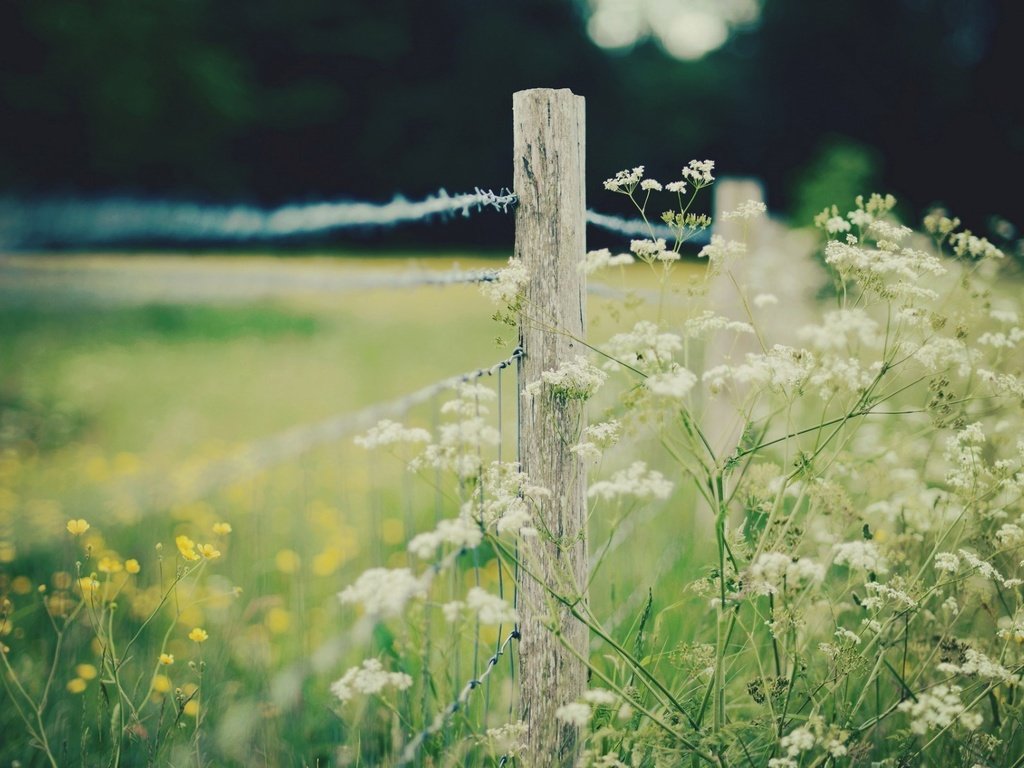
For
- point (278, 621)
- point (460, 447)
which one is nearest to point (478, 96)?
point (278, 621)

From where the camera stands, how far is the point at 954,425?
6.24ft

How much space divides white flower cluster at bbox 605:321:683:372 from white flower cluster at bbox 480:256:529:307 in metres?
0.24

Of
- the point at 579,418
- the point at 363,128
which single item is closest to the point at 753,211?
the point at 579,418

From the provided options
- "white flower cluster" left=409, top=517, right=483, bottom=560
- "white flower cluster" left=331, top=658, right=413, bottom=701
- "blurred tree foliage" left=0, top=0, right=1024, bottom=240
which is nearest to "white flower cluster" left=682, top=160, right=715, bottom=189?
"white flower cluster" left=409, top=517, right=483, bottom=560

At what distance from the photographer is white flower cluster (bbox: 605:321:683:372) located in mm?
1621

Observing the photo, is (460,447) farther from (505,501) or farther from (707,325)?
(707,325)

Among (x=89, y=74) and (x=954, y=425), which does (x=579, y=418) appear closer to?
(x=954, y=425)

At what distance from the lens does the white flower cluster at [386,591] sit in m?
1.33

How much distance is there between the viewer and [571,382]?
1.75 metres

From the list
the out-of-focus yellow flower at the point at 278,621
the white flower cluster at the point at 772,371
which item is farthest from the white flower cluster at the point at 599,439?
the out-of-focus yellow flower at the point at 278,621

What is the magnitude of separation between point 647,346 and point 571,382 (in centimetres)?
19

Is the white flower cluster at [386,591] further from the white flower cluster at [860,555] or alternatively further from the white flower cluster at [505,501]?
the white flower cluster at [860,555]

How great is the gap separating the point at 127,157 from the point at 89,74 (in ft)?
6.59

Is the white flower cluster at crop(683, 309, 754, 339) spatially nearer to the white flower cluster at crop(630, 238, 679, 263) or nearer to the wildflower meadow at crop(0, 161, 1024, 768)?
the wildflower meadow at crop(0, 161, 1024, 768)
